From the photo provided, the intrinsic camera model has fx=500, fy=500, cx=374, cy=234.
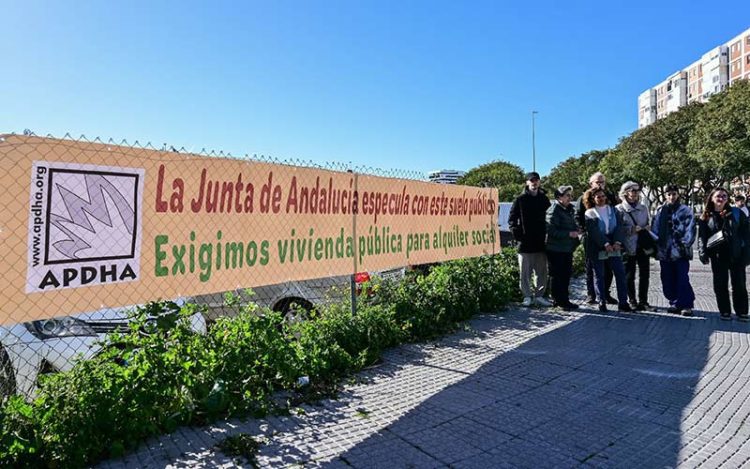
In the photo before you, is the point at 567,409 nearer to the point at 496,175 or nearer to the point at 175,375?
the point at 175,375

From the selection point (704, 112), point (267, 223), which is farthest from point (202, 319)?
point (704, 112)

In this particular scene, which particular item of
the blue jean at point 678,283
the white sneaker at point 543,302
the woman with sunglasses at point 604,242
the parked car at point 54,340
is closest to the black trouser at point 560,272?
the white sneaker at point 543,302

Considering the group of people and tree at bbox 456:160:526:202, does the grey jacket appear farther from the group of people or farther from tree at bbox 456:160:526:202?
tree at bbox 456:160:526:202

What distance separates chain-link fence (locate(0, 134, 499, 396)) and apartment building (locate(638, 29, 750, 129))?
73.6m

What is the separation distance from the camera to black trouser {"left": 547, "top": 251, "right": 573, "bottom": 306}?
7289 millimetres

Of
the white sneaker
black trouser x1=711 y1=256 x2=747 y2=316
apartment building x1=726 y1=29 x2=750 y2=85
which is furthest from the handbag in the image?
apartment building x1=726 y1=29 x2=750 y2=85

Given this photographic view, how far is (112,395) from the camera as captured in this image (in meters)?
3.14

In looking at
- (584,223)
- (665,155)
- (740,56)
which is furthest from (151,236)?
(740,56)

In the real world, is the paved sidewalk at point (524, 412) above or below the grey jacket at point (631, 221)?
below

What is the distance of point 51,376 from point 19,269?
2.37ft

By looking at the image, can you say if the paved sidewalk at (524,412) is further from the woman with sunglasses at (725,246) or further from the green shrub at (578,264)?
the green shrub at (578,264)

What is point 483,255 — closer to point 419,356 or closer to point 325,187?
point 419,356

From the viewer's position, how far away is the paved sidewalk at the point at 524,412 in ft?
10.2

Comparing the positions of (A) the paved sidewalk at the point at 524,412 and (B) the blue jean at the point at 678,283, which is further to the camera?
(B) the blue jean at the point at 678,283
